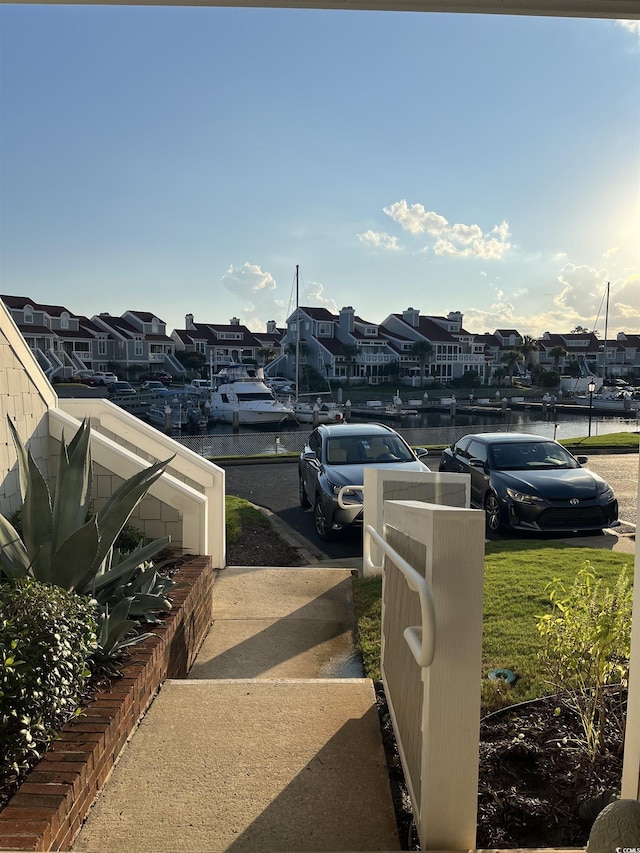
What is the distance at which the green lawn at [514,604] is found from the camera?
383cm

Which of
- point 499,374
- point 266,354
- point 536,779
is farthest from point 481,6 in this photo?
point 499,374

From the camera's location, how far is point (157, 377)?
224 ft

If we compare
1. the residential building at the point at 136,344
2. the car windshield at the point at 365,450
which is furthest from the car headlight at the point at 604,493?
the residential building at the point at 136,344

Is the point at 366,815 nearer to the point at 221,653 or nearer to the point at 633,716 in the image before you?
the point at 633,716

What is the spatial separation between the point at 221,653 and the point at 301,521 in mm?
5450

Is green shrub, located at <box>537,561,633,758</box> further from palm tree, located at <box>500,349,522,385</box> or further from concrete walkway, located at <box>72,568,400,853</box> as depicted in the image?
palm tree, located at <box>500,349,522,385</box>

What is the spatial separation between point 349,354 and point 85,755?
71088 mm

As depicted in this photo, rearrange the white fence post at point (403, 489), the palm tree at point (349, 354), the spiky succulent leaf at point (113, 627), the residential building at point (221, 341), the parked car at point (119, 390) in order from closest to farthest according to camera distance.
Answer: the spiky succulent leaf at point (113, 627) → the white fence post at point (403, 489) → the parked car at point (119, 390) → the palm tree at point (349, 354) → the residential building at point (221, 341)

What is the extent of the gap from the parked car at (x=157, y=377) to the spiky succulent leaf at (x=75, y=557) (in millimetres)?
62716

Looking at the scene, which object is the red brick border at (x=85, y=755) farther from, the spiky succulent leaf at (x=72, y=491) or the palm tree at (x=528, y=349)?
the palm tree at (x=528, y=349)

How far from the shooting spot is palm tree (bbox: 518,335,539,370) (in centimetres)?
8150

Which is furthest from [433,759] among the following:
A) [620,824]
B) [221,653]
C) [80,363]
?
[80,363]

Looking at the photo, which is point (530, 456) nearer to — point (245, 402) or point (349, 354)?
point (245, 402)

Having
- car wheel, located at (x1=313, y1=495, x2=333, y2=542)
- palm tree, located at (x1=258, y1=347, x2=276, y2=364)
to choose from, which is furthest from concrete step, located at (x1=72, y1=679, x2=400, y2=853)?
palm tree, located at (x1=258, y1=347, x2=276, y2=364)
